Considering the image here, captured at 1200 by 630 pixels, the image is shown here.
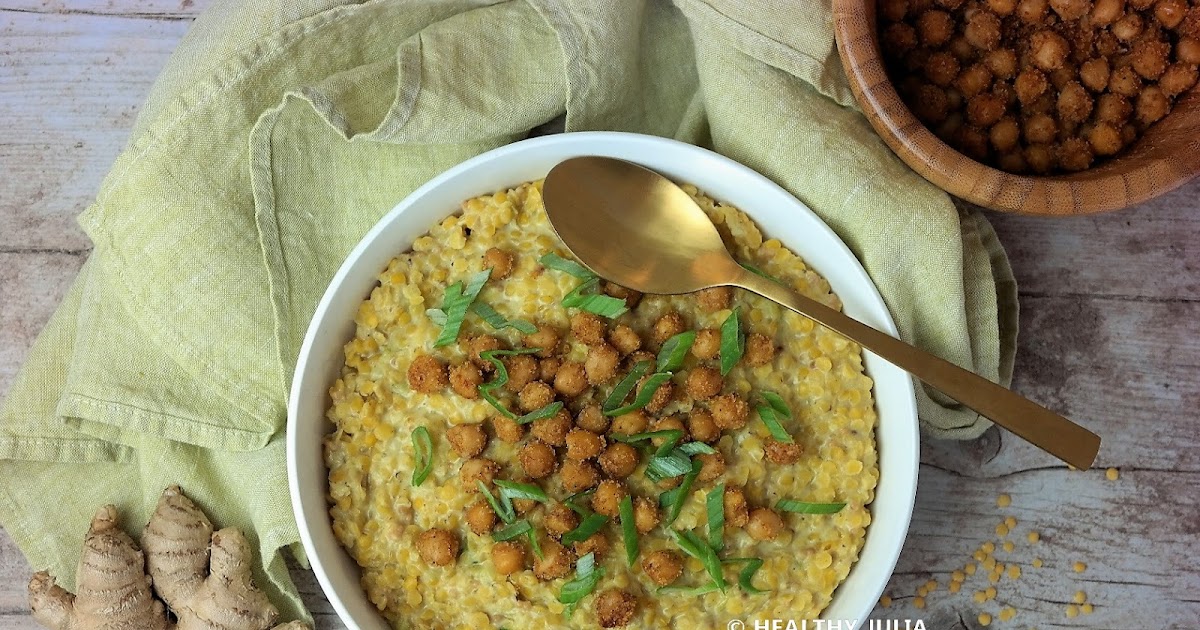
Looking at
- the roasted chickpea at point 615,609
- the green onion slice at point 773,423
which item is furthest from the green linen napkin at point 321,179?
the roasted chickpea at point 615,609

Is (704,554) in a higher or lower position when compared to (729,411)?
lower

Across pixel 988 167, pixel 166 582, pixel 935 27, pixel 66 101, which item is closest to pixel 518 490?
pixel 166 582

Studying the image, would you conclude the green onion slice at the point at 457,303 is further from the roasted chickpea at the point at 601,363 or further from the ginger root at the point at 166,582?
the ginger root at the point at 166,582

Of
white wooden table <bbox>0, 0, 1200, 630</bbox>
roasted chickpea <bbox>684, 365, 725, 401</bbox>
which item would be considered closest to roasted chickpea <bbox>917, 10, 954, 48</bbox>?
→ white wooden table <bbox>0, 0, 1200, 630</bbox>

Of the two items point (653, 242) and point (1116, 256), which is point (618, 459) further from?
point (1116, 256)

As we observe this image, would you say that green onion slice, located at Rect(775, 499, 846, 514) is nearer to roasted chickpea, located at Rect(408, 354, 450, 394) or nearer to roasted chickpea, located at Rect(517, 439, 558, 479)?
roasted chickpea, located at Rect(517, 439, 558, 479)

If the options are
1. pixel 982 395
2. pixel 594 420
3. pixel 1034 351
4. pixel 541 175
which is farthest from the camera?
pixel 1034 351
